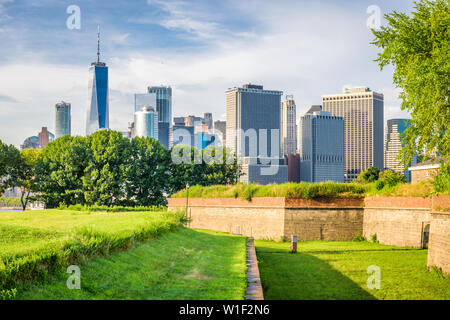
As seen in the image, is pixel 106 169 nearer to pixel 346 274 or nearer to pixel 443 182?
pixel 346 274

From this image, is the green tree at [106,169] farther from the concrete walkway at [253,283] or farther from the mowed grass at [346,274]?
the concrete walkway at [253,283]

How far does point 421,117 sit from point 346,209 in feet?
40.8

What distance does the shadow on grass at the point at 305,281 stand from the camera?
14836 mm

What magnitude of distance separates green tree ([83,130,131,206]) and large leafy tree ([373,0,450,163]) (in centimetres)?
4036

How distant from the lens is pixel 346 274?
1841 cm

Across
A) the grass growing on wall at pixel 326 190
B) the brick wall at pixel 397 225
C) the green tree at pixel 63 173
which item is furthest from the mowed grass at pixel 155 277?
the green tree at pixel 63 173

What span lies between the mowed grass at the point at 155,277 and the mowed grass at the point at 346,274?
1.78m

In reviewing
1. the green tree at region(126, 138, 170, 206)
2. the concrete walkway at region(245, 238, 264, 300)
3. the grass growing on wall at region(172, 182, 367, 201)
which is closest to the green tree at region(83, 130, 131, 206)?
the green tree at region(126, 138, 170, 206)

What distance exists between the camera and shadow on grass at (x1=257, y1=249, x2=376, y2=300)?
14.8 metres

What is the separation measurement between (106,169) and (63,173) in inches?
218

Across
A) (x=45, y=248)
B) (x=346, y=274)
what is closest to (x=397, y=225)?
(x=346, y=274)

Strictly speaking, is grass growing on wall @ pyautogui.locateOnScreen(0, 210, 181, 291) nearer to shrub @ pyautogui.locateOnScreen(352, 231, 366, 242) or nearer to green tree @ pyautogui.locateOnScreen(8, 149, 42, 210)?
shrub @ pyautogui.locateOnScreen(352, 231, 366, 242)
